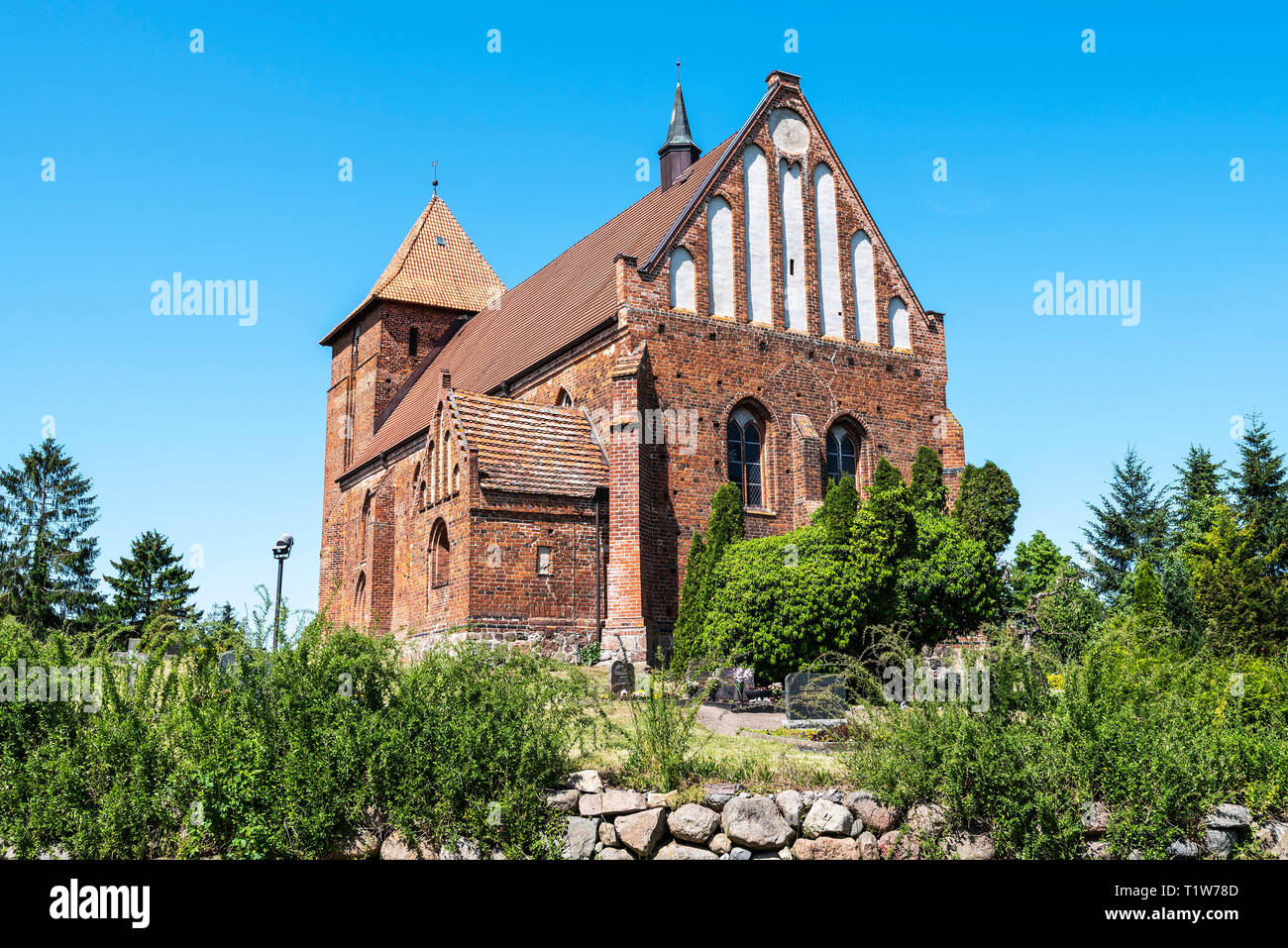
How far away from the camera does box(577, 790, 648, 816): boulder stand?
951 cm

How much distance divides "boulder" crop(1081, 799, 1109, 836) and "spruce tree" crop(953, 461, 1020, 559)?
13.3m

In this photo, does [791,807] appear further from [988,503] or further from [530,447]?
[988,503]

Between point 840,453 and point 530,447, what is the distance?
728 cm

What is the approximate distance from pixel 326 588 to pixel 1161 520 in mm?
31170

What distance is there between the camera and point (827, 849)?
9328 millimetres

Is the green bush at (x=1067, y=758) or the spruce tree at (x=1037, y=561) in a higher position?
the spruce tree at (x=1037, y=561)

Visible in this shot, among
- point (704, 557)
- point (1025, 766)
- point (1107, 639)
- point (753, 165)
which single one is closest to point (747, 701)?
point (704, 557)

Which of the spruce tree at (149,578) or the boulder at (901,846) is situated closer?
the boulder at (901,846)

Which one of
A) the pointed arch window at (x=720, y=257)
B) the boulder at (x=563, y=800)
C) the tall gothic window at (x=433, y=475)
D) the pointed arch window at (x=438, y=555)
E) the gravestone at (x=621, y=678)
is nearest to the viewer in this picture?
the boulder at (x=563, y=800)

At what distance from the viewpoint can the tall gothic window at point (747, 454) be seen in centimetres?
2289

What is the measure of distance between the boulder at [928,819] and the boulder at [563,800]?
118 inches

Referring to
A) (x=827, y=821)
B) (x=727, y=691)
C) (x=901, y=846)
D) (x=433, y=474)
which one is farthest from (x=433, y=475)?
(x=901, y=846)

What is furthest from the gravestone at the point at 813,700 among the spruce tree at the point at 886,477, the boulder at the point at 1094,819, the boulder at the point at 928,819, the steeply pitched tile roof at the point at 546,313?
the steeply pitched tile roof at the point at 546,313

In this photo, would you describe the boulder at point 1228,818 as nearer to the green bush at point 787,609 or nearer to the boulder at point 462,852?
the boulder at point 462,852
